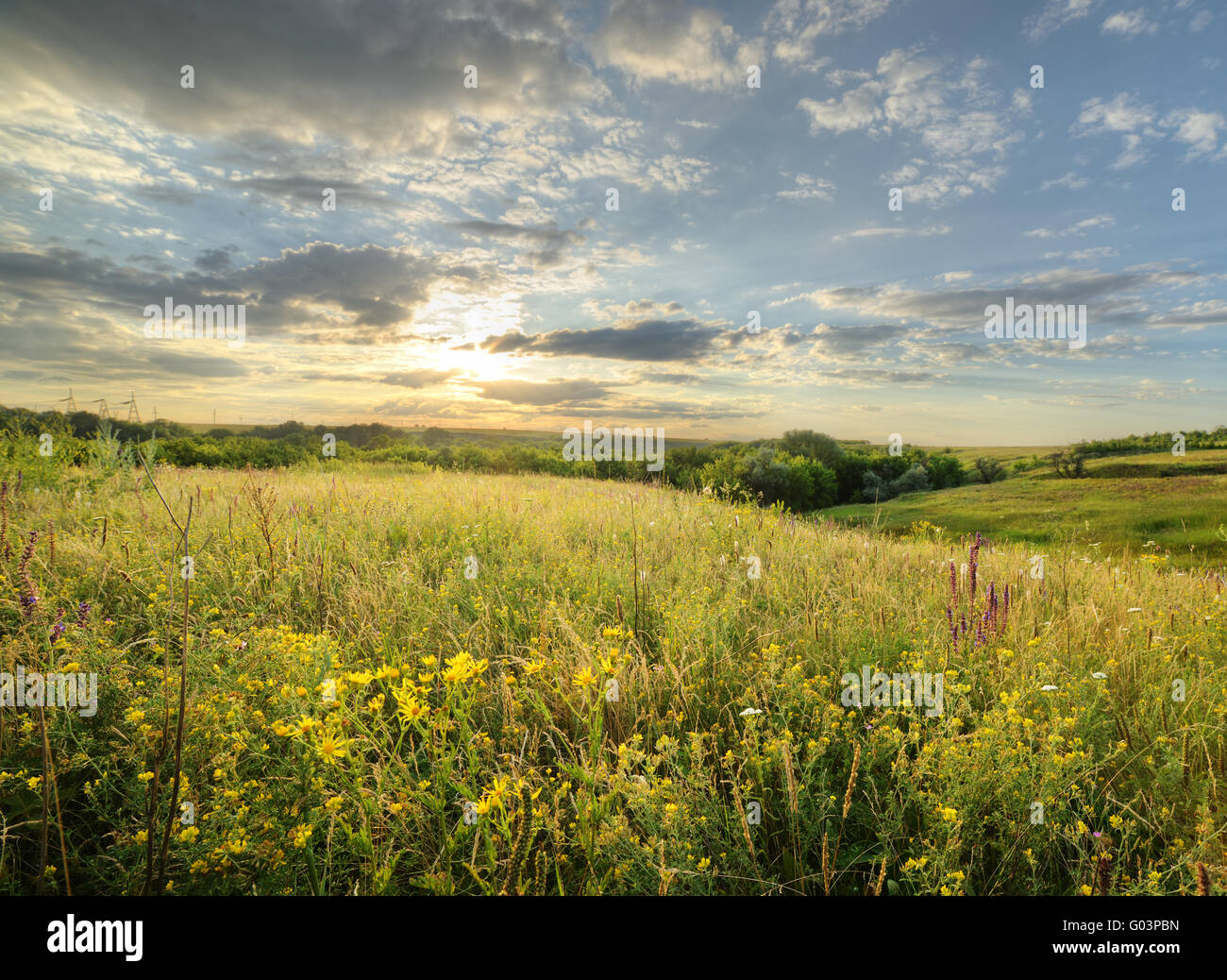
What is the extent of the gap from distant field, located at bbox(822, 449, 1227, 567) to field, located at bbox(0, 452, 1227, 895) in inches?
424

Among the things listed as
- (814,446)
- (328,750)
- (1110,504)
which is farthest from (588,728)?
(814,446)

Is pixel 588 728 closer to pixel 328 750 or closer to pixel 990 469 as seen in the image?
pixel 328 750

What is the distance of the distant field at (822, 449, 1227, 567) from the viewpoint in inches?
635

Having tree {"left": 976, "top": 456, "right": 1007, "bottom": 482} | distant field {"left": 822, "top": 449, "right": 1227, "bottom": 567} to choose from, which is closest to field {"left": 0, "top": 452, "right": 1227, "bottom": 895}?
distant field {"left": 822, "top": 449, "right": 1227, "bottom": 567}

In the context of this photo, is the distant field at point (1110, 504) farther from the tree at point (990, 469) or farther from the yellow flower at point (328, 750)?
the yellow flower at point (328, 750)

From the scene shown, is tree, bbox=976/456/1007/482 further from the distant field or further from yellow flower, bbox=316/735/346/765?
yellow flower, bbox=316/735/346/765

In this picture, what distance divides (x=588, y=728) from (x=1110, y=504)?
89.4 ft

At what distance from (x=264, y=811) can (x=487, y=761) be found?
981 mm

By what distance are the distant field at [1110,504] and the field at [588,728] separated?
10.8 meters

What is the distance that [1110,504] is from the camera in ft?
68.6

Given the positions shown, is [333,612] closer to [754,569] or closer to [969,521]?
[754,569]

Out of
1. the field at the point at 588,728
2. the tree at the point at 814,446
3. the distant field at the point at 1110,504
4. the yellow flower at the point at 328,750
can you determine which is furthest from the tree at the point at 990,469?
the yellow flower at the point at 328,750
